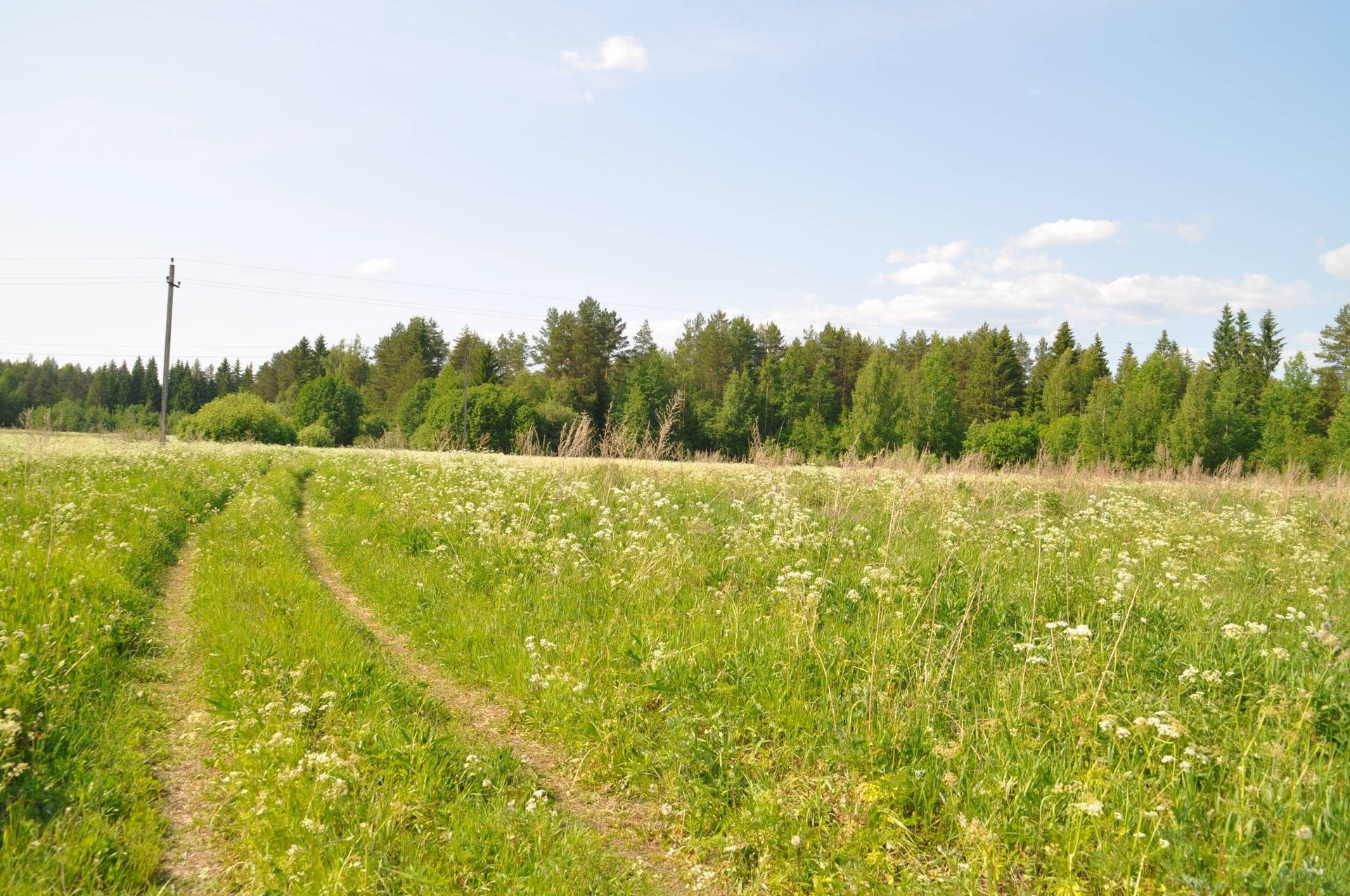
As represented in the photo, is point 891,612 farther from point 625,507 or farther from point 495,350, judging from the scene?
point 495,350

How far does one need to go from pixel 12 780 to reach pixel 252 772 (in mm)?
1179

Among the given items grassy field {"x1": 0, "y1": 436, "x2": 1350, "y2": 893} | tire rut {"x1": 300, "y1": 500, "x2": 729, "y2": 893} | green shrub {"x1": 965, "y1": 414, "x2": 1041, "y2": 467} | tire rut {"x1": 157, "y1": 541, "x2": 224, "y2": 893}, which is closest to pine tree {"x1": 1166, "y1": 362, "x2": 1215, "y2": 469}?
green shrub {"x1": 965, "y1": 414, "x2": 1041, "y2": 467}

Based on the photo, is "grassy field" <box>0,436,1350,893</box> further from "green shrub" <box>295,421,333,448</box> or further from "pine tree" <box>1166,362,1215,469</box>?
"green shrub" <box>295,421,333,448</box>

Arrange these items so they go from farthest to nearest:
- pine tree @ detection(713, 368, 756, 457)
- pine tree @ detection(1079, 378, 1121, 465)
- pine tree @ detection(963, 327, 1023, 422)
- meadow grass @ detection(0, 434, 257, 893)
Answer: pine tree @ detection(963, 327, 1023, 422), pine tree @ detection(713, 368, 756, 457), pine tree @ detection(1079, 378, 1121, 465), meadow grass @ detection(0, 434, 257, 893)

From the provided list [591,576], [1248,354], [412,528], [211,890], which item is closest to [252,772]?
[211,890]

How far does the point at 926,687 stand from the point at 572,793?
2442 millimetres

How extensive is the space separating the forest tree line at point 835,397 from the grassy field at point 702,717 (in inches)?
1295

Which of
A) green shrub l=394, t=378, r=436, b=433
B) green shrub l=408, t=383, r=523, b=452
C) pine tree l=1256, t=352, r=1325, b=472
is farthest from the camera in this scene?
A: green shrub l=394, t=378, r=436, b=433

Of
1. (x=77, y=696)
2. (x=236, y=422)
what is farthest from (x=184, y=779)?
(x=236, y=422)

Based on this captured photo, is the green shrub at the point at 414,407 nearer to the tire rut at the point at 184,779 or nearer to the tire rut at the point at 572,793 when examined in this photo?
the tire rut at the point at 184,779

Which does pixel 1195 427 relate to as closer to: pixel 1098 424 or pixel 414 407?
pixel 1098 424

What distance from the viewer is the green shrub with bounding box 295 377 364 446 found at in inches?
2486

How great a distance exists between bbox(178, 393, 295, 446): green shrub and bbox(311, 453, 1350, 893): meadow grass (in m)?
42.8

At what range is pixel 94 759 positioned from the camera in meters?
4.22
